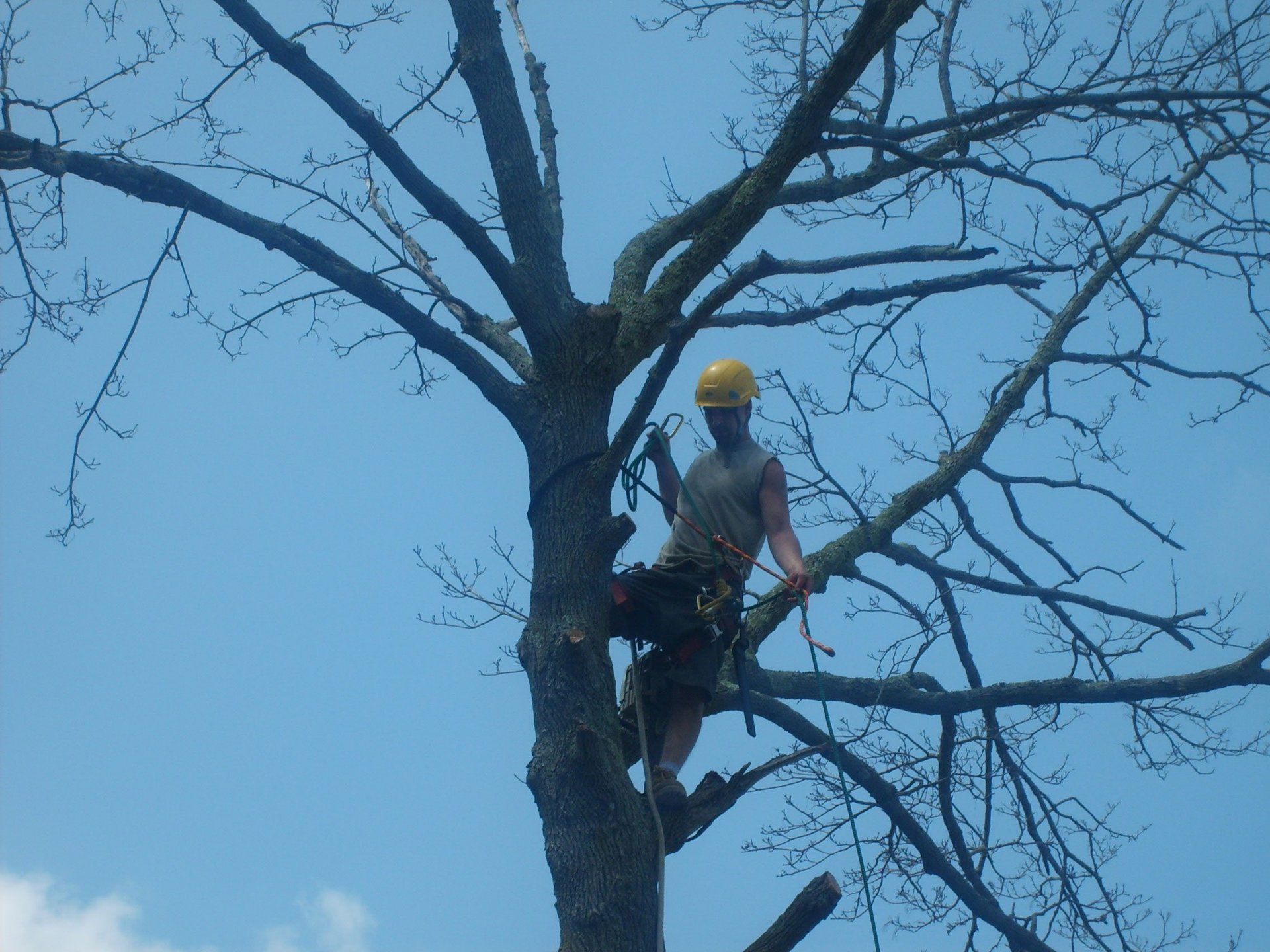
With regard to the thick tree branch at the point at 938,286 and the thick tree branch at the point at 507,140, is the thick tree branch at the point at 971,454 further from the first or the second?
the thick tree branch at the point at 507,140

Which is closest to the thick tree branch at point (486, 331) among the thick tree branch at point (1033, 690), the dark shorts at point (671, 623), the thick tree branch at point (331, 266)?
the thick tree branch at point (331, 266)

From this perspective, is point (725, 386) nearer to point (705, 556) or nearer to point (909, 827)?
point (705, 556)

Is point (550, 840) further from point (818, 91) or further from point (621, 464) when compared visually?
point (818, 91)

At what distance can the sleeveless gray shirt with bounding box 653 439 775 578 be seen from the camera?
4227 millimetres

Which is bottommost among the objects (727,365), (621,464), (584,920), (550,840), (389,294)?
(584,920)

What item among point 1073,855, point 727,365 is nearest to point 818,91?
point 727,365

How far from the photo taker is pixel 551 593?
3787 millimetres

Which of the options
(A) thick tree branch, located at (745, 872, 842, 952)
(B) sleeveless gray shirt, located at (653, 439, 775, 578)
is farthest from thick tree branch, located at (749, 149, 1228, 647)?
(A) thick tree branch, located at (745, 872, 842, 952)

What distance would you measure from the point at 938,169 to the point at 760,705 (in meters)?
2.41

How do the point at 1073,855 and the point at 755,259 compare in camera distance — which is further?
the point at 1073,855

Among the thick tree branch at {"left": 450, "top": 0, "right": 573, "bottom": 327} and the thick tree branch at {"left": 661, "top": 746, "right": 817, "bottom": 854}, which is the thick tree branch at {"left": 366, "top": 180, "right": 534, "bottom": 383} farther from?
the thick tree branch at {"left": 661, "top": 746, "right": 817, "bottom": 854}

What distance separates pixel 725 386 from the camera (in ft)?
14.4

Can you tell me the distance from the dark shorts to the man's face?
0.61 m

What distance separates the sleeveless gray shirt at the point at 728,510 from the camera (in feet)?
13.9
